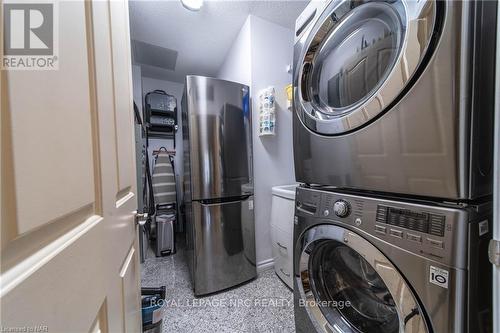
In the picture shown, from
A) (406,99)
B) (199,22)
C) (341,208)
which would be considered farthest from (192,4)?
(341,208)

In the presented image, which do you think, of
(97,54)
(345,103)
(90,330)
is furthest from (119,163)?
(345,103)

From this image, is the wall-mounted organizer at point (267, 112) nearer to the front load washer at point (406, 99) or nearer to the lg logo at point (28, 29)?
the front load washer at point (406, 99)

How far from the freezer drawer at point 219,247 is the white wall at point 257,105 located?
8.7 inches

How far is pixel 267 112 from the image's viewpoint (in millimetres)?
1632

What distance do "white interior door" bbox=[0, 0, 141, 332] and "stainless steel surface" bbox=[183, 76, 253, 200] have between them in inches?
35.2

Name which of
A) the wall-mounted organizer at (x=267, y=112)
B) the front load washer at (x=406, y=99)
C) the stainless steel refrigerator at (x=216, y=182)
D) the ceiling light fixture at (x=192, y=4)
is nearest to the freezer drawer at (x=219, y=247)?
the stainless steel refrigerator at (x=216, y=182)

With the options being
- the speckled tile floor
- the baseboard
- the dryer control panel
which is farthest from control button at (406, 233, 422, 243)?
the baseboard

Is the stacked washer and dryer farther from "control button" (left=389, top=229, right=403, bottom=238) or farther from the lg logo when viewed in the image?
the lg logo

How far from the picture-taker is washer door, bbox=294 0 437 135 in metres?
0.45

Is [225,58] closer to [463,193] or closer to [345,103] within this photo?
[345,103]

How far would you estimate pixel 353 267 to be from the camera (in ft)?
2.26

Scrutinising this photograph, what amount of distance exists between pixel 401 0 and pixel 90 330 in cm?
103

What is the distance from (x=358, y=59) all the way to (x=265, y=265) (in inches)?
68.7

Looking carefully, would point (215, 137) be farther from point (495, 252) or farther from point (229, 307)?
point (495, 252)
